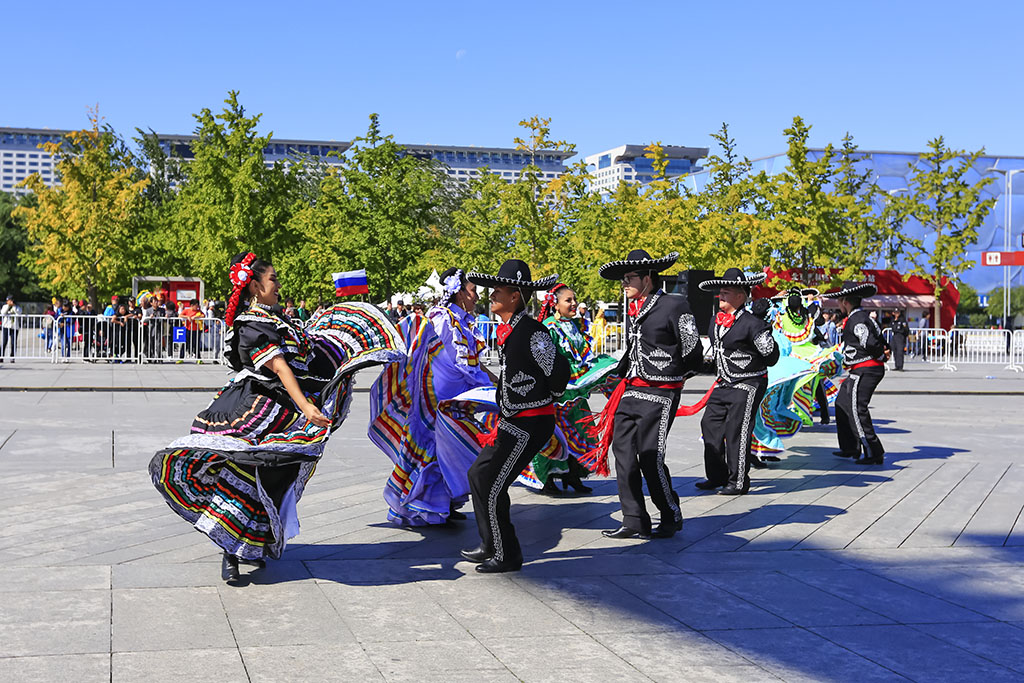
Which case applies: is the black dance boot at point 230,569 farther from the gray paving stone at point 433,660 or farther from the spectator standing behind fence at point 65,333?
the spectator standing behind fence at point 65,333

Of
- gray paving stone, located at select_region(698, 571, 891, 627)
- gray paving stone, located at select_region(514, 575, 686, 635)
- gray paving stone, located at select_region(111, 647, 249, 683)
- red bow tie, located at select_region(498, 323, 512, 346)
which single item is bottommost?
gray paving stone, located at select_region(514, 575, 686, 635)

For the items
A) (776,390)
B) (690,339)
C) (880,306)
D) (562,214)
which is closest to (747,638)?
(690,339)

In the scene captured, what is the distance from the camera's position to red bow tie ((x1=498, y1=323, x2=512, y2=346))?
6.41 meters

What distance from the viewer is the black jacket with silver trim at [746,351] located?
30.0 ft

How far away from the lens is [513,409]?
629 centimetres

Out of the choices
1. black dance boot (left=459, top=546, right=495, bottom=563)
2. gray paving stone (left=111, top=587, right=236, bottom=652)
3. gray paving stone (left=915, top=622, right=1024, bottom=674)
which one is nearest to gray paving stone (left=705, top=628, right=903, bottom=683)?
gray paving stone (left=915, top=622, right=1024, bottom=674)

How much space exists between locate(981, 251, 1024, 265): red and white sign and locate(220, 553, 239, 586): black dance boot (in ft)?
78.1

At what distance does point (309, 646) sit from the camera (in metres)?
4.79

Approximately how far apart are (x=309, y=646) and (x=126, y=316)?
23618 millimetres

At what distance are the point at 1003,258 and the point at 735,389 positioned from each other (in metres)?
19.9

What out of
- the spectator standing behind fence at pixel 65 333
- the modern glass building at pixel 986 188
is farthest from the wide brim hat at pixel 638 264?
the modern glass building at pixel 986 188

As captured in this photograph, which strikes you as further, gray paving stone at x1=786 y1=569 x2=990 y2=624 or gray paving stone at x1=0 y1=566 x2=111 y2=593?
gray paving stone at x1=0 y1=566 x2=111 y2=593

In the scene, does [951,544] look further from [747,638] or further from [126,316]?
[126,316]

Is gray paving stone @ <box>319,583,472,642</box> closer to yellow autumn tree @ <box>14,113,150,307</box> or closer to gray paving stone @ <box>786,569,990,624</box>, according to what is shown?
gray paving stone @ <box>786,569,990,624</box>
